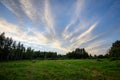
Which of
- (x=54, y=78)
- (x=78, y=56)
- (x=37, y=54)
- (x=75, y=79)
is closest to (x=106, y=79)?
(x=75, y=79)

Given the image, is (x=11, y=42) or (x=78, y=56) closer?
(x=11, y=42)

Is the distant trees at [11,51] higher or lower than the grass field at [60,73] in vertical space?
higher

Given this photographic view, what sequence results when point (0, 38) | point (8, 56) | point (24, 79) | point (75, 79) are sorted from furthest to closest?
point (8, 56)
point (0, 38)
point (75, 79)
point (24, 79)

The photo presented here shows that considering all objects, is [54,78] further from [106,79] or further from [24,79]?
[106,79]

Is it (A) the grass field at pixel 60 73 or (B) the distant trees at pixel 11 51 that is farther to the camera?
(B) the distant trees at pixel 11 51

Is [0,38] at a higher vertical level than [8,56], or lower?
higher

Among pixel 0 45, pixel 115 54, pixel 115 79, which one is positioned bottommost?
pixel 115 79

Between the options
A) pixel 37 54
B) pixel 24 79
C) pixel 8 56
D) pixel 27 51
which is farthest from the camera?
pixel 37 54

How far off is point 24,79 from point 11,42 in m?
101

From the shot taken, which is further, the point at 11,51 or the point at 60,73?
the point at 11,51

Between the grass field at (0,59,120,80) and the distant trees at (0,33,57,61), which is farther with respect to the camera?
the distant trees at (0,33,57,61)

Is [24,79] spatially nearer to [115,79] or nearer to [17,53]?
[115,79]

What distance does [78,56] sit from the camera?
14062 cm

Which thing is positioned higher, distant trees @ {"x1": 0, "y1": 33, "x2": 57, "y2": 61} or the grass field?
distant trees @ {"x1": 0, "y1": 33, "x2": 57, "y2": 61}
